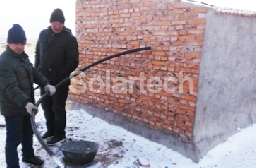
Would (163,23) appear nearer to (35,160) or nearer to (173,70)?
(173,70)

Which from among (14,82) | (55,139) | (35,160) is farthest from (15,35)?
(55,139)

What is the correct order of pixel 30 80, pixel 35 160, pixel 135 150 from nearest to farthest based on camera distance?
pixel 30 80 < pixel 35 160 < pixel 135 150

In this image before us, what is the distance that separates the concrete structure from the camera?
3.48 m

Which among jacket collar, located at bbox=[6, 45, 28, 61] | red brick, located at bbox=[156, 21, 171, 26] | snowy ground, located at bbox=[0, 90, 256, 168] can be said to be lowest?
snowy ground, located at bbox=[0, 90, 256, 168]

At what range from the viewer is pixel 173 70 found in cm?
369

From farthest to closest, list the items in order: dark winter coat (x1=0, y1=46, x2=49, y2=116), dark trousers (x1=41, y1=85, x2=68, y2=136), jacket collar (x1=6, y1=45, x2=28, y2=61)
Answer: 1. dark trousers (x1=41, y1=85, x2=68, y2=136)
2. jacket collar (x1=6, y1=45, x2=28, y2=61)
3. dark winter coat (x1=0, y1=46, x2=49, y2=116)

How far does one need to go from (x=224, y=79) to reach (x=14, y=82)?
3528mm

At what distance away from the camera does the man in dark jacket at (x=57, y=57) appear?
12.3 ft

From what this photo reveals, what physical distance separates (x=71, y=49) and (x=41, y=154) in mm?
1862

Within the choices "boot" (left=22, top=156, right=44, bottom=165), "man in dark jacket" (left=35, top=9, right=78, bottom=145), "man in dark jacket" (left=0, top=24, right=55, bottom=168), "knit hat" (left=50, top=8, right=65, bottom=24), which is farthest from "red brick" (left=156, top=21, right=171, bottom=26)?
"boot" (left=22, top=156, right=44, bottom=165)

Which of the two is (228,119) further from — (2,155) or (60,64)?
(2,155)

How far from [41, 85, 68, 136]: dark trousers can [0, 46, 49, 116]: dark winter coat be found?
0.75m

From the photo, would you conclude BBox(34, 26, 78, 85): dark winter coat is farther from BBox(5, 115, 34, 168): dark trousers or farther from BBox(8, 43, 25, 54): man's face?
BBox(5, 115, 34, 168): dark trousers

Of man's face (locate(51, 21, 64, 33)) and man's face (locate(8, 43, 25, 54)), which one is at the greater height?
man's face (locate(51, 21, 64, 33))
